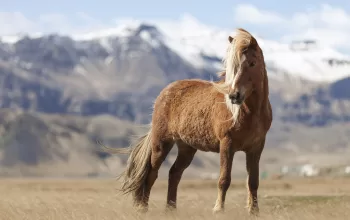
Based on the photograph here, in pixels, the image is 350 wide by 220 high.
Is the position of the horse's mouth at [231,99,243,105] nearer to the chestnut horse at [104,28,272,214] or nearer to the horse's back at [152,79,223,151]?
the chestnut horse at [104,28,272,214]

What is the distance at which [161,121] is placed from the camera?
16.0 m

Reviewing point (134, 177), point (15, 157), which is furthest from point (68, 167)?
point (134, 177)

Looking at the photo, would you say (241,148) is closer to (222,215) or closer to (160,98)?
(222,215)

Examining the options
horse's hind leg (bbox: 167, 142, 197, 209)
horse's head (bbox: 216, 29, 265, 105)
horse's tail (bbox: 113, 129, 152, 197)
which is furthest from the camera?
horse's tail (bbox: 113, 129, 152, 197)

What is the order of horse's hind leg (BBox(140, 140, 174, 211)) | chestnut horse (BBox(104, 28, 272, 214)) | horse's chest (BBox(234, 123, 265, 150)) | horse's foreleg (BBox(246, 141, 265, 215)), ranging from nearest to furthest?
chestnut horse (BBox(104, 28, 272, 214))
horse's chest (BBox(234, 123, 265, 150))
horse's foreleg (BBox(246, 141, 265, 215))
horse's hind leg (BBox(140, 140, 174, 211))

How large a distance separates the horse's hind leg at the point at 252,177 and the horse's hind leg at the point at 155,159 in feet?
7.39

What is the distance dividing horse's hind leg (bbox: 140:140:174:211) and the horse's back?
A: 8.5 inches

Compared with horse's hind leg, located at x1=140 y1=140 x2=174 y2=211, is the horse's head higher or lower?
higher

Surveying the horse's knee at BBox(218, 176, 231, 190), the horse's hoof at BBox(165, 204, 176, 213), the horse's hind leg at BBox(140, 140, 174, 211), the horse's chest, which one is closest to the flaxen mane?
the horse's chest

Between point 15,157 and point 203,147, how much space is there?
7454 inches

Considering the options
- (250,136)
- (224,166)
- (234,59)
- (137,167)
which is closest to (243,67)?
(234,59)

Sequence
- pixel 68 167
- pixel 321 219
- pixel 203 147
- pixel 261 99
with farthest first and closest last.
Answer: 1. pixel 68 167
2. pixel 203 147
3. pixel 261 99
4. pixel 321 219

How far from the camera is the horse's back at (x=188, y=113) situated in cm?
1466

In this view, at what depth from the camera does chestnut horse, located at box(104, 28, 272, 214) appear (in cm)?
1343
